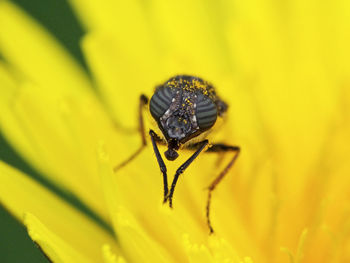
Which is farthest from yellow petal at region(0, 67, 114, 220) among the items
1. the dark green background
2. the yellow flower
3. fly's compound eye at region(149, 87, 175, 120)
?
fly's compound eye at region(149, 87, 175, 120)

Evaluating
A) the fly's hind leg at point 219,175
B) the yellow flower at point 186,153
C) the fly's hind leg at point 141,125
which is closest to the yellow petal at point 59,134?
the yellow flower at point 186,153

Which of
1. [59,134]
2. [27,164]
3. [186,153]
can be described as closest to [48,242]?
[186,153]

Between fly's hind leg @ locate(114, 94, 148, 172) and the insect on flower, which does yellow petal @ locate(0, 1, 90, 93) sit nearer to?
fly's hind leg @ locate(114, 94, 148, 172)

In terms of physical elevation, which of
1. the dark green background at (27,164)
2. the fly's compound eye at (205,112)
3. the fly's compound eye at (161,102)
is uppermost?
the fly's compound eye at (161,102)

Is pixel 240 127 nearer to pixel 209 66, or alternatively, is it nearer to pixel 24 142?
pixel 209 66

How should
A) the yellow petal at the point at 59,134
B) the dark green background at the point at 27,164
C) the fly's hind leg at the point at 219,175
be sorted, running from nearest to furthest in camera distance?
the fly's hind leg at the point at 219,175 < the yellow petal at the point at 59,134 < the dark green background at the point at 27,164

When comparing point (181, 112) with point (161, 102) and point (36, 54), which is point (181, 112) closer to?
point (161, 102)

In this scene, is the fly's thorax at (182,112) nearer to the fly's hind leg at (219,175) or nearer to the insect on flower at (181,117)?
the insect on flower at (181,117)
